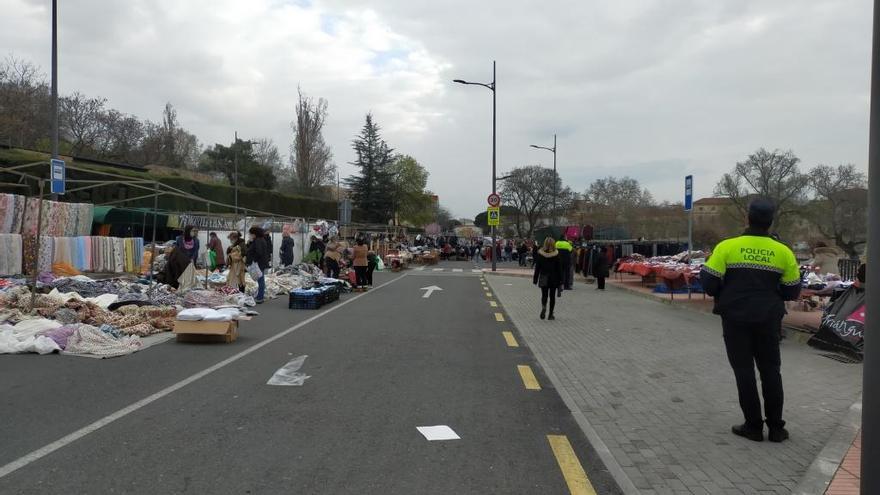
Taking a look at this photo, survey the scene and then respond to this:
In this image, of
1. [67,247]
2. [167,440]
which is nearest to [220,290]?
[67,247]

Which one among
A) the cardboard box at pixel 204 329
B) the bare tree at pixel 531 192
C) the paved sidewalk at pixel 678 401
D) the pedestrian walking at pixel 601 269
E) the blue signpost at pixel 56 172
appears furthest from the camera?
the bare tree at pixel 531 192

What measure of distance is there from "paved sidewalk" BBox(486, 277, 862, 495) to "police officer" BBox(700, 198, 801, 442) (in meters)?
0.30

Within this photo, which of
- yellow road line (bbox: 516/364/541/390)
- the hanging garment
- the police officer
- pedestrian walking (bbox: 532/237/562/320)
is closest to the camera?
the police officer

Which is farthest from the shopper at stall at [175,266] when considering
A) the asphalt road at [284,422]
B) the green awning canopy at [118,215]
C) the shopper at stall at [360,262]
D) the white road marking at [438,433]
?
the white road marking at [438,433]

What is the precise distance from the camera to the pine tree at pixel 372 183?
64.6 metres

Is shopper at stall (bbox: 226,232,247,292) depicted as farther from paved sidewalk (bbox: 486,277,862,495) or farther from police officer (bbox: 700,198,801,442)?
police officer (bbox: 700,198,801,442)

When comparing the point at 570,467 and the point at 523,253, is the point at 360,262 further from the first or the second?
the point at 523,253

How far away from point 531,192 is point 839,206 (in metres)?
38.8

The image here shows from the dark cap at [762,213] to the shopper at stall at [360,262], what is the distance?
567 inches

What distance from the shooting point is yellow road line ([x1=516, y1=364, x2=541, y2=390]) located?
670cm

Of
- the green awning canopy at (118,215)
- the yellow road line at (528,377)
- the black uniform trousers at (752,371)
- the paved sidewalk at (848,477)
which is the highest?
the green awning canopy at (118,215)

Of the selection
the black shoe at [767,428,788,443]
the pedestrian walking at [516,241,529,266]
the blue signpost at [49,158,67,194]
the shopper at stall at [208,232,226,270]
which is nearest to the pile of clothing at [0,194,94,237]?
the blue signpost at [49,158,67,194]

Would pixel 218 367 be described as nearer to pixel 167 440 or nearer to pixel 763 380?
pixel 167 440

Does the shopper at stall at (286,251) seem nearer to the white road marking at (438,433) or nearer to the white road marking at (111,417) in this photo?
the white road marking at (111,417)
